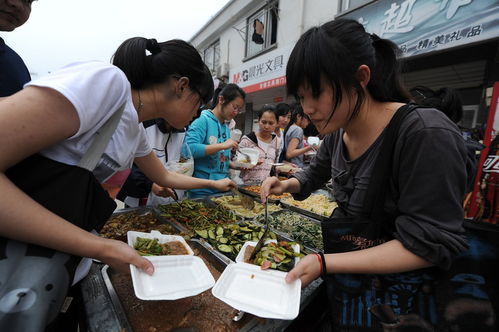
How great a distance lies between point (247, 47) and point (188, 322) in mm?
13396

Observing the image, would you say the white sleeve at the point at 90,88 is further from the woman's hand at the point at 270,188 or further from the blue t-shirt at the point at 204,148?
the blue t-shirt at the point at 204,148

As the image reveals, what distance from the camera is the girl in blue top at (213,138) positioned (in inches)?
124

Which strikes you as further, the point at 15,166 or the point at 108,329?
the point at 108,329

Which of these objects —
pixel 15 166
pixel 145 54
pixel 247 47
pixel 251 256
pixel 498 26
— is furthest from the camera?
pixel 247 47

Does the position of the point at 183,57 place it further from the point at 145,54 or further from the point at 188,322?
the point at 188,322

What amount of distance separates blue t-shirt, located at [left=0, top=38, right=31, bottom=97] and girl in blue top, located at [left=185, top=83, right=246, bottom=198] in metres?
1.71

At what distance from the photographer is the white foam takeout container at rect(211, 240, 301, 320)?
1.01 m

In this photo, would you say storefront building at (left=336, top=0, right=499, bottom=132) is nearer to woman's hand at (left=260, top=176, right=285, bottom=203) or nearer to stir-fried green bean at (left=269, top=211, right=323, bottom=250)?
stir-fried green bean at (left=269, top=211, right=323, bottom=250)

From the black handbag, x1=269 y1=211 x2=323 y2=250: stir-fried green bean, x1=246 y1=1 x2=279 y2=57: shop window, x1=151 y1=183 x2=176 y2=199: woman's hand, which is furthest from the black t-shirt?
x1=246 y1=1 x2=279 y2=57: shop window

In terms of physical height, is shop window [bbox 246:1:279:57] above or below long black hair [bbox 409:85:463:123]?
above

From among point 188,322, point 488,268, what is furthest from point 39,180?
point 488,268

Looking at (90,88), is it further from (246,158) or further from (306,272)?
(246,158)

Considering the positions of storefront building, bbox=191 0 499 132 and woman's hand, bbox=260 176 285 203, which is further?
storefront building, bbox=191 0 499 132

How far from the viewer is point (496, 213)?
2.90 meters
